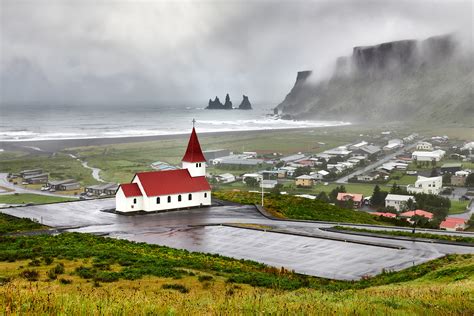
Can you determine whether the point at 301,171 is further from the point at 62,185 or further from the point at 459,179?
the point at 62,185

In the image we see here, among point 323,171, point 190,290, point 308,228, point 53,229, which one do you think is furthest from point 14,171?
point 190,290

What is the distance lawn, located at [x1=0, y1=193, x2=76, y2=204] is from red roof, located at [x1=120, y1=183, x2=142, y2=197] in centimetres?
2230

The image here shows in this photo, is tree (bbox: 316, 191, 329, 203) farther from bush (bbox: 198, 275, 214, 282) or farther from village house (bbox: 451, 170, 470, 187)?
bush (bbox: 198, 275, 214, 282)

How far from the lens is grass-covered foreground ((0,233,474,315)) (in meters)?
8.40

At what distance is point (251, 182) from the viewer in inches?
2805

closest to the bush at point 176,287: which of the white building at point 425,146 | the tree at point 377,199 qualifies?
the tree at point 377,199

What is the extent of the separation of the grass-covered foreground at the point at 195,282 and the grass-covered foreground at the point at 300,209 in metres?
15.2

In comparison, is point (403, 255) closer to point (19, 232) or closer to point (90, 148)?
point (19, 232)

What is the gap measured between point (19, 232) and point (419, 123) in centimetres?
15334

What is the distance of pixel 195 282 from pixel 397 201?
4703 cm

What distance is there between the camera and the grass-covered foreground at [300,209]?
39.2 metres

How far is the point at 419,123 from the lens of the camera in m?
167

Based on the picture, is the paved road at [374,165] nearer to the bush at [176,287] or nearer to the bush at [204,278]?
the bush at [204,278]

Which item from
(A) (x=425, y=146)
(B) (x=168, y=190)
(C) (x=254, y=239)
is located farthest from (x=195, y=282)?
(A) (x=425, y=146)
